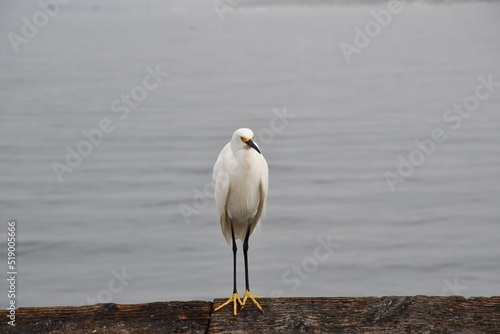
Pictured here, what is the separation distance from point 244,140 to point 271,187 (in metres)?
9.44

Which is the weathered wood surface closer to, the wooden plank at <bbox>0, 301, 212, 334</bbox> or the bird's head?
the wooden plank at <bbox>0, 301, 212, 334</bbox>

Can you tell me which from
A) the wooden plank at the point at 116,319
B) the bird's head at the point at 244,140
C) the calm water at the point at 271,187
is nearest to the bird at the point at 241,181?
the bird's head at the point at 244,140

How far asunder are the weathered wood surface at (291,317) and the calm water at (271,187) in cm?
561

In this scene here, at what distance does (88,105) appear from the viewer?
23734 millimetres

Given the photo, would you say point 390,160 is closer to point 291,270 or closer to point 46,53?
point 291,270

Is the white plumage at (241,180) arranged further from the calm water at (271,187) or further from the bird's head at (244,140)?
the calm water at (271,187)

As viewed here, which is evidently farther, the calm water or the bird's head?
the calm water

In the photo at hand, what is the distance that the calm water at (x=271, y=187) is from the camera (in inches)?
411

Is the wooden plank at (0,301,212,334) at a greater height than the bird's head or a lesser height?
lesser

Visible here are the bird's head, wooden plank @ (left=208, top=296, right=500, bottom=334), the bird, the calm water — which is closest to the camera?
wooden plank @ (left=208, top=296, right=500, bottom=334)

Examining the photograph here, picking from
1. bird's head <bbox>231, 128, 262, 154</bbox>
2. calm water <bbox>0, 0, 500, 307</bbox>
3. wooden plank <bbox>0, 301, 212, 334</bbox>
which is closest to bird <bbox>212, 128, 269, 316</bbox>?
bird's head <bbox>231, 128, 262, 154</bbox>

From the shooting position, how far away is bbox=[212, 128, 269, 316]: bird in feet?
15.6

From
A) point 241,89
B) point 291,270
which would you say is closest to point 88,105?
point 241,89

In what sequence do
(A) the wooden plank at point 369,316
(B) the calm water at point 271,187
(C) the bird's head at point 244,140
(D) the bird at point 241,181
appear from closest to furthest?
1. (A) the wooden plank at point 369,316
2. (C) the bird's head at point 244,140
3. (D) the bird at point 241,181
4. (B) the calm water at point 271,187
